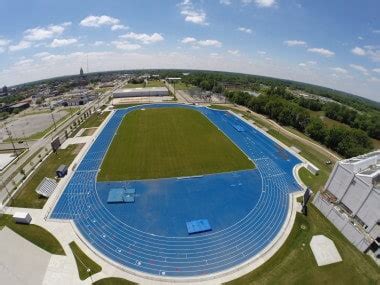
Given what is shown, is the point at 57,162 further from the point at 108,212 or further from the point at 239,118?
the point at 239,118

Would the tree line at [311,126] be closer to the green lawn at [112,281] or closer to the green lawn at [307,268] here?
the green lawn at [307,268]

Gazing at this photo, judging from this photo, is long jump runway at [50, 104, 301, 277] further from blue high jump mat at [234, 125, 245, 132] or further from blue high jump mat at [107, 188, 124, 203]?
blue high jump mat at [234, 125, 245, 132]

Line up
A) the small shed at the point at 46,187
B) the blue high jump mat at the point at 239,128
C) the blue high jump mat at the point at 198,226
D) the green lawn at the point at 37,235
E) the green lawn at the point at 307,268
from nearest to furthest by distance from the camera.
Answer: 1. the green lawn at the point at 307,268
2. the green lawn at the point at 37,235
3. the blue high jump mat at the point at 198,226
4. the small shed at the point at 46,187
5. the blue high jump mat at the point at 239,128

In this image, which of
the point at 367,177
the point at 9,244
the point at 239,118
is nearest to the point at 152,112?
the point at 239,118

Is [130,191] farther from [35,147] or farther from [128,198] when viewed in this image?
[35,147]

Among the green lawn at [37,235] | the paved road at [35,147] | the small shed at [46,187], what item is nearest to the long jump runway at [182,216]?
the small shed at [46,187]
